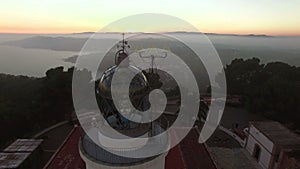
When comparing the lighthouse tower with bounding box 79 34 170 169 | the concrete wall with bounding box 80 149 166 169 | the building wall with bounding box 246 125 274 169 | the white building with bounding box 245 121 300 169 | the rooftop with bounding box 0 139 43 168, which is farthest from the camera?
the building wall with bounding box 246 125 274 169

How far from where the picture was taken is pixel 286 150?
15422mm

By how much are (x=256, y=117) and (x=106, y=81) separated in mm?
22516

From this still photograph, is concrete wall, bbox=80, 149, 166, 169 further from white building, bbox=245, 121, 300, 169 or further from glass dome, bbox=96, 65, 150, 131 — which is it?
white building, bbox=245, 121, 300, 169

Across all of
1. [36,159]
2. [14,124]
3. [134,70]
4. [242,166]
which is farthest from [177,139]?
[14,124]

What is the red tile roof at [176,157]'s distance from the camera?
12.7m

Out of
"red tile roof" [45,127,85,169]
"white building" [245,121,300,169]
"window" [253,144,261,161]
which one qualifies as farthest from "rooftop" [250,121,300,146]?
"red tile roof" [45,127,85,169]

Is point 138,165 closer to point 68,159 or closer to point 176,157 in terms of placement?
point 176,157

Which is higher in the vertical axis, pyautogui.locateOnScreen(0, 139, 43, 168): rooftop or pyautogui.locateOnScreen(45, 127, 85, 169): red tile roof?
pyautogui.locateOnScreen(45, 127, 85, 169): red tile roof

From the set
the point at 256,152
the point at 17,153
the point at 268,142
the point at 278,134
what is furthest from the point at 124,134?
the point at 256,152

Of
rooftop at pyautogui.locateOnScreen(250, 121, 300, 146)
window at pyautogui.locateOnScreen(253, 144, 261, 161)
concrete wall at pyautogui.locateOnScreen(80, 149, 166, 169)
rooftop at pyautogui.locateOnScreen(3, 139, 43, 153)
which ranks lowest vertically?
window at pyautogui.locateOnScreen(253, 144, 261, 161)

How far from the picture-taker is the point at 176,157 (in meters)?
13.2

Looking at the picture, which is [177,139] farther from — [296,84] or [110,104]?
[296,84]

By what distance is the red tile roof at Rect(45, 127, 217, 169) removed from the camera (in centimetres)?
1266

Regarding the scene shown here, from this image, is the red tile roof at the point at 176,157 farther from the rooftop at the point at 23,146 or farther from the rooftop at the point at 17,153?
the rooftop at the point at 23,146
